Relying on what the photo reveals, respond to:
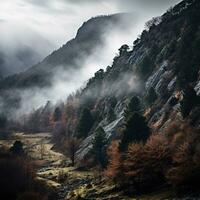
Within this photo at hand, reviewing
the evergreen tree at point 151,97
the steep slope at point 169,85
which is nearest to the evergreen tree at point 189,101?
the steep slope at point 169,85

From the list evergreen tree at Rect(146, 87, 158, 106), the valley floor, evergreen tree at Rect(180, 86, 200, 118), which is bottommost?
the valley floor

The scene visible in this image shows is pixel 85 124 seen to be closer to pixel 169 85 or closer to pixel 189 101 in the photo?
pixel 169 85

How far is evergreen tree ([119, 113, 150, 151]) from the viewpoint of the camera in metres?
119

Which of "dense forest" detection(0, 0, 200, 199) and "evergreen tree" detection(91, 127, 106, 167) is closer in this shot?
"dense forest" detection(0, 0, 200, 199)

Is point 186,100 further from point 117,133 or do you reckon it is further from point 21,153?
point 21,153

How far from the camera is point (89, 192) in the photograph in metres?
112

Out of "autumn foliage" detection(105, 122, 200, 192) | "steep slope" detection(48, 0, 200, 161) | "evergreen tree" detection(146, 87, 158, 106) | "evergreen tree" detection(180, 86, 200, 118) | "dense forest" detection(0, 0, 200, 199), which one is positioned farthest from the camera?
"evergreen tree" detection(146, 87, 158, 106)

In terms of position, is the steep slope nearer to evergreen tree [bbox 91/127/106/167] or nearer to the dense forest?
the dense forest

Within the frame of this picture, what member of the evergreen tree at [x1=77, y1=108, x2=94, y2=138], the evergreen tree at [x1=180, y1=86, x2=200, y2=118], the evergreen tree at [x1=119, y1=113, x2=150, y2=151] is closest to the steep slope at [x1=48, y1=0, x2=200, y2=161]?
the evergreen tree at [x1=180, y1=86, x2=200, y2=118]

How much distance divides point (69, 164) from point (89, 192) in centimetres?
5498

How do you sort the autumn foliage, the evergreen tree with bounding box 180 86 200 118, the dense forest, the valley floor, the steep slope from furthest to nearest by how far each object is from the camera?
the steep slope → the evergreen tree with bounding box 180 86 200 118 → the valley floor → the dense forest → the autumn foliage

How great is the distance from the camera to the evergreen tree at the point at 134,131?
11931 cm

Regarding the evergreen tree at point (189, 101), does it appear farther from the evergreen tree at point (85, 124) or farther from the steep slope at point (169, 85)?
the evergreen tree at point (85, 124)

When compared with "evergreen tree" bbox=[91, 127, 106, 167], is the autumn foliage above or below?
below
